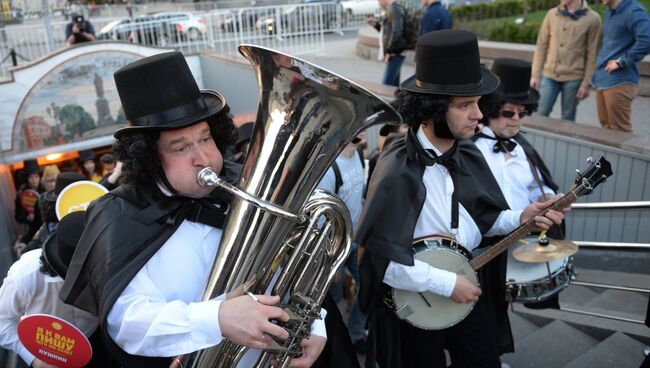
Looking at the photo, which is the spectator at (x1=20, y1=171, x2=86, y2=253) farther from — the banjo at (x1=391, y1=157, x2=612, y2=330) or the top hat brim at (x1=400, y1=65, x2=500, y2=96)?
the top hat brim at (x1=400, y1=65, x2=500, y2=96)

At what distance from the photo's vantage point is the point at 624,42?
5379mm

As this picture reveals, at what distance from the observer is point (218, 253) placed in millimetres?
1852

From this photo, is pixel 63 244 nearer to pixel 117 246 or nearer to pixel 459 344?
pixel 117 246

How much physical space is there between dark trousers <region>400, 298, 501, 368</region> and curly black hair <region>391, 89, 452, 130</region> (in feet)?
3.54

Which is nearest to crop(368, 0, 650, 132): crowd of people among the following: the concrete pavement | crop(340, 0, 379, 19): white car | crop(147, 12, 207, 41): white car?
the concrete pavement

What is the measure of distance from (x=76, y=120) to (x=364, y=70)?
18.8 ft

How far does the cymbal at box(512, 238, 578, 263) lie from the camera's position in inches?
128

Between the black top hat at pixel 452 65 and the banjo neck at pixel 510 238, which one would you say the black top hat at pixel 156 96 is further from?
the banjo neck at pixel 510 238

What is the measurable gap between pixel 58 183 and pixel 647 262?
15.8 feet

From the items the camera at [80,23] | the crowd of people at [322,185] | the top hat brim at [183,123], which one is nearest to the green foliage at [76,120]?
the camera at [80,23]

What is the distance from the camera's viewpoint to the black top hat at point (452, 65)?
8.86ft

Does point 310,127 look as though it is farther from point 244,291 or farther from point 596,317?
point 596,317

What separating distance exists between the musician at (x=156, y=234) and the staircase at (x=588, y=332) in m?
2.84

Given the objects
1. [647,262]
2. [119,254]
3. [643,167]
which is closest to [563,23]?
[643,167]
